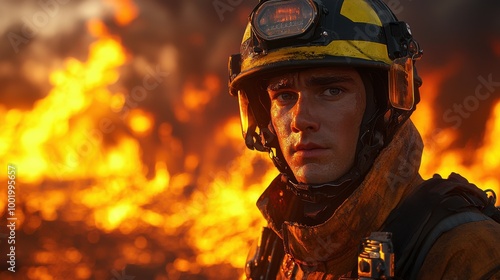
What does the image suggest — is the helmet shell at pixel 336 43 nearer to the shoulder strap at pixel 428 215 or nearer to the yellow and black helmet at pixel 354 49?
the yellow and black helmet at pixel 354 49

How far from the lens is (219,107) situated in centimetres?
1198

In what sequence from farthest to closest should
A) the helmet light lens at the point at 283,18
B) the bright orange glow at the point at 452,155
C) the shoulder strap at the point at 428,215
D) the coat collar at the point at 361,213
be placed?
the bright orange glow at the point at 452,155, the helmet light lens at the point at 283,18, the coat collar at the point at 361,213, the shoulder strap at the point at 428,215

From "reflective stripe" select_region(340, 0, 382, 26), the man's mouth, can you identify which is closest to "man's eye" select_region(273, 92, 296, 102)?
the man's mouth

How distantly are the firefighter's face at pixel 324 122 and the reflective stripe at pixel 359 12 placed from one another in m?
0.37

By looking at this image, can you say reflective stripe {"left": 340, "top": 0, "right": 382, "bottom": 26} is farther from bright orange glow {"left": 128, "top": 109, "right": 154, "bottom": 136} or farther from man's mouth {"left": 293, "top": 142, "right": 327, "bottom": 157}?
bright orange glow {"left": 128, "top": 109, "right": 154, "bottom": 136}

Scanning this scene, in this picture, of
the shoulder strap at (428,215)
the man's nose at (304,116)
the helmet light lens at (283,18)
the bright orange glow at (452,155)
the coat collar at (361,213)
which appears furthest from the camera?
the bright orange glow at (452,155)

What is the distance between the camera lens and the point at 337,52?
3455mm

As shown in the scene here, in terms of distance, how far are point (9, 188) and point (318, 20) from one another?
405 inches

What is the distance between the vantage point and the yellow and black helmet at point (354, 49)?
346 cm

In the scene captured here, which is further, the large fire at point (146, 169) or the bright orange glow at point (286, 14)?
the large fire at point (146, 169)

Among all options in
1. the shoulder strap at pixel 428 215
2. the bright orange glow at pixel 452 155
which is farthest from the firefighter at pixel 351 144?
the bright orange glow at pixel 452 155

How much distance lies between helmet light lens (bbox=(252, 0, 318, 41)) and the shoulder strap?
124 cm

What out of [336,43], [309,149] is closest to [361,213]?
[309,149]

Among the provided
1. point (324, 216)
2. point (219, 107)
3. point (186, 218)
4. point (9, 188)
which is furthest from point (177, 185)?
point (324, 216)
